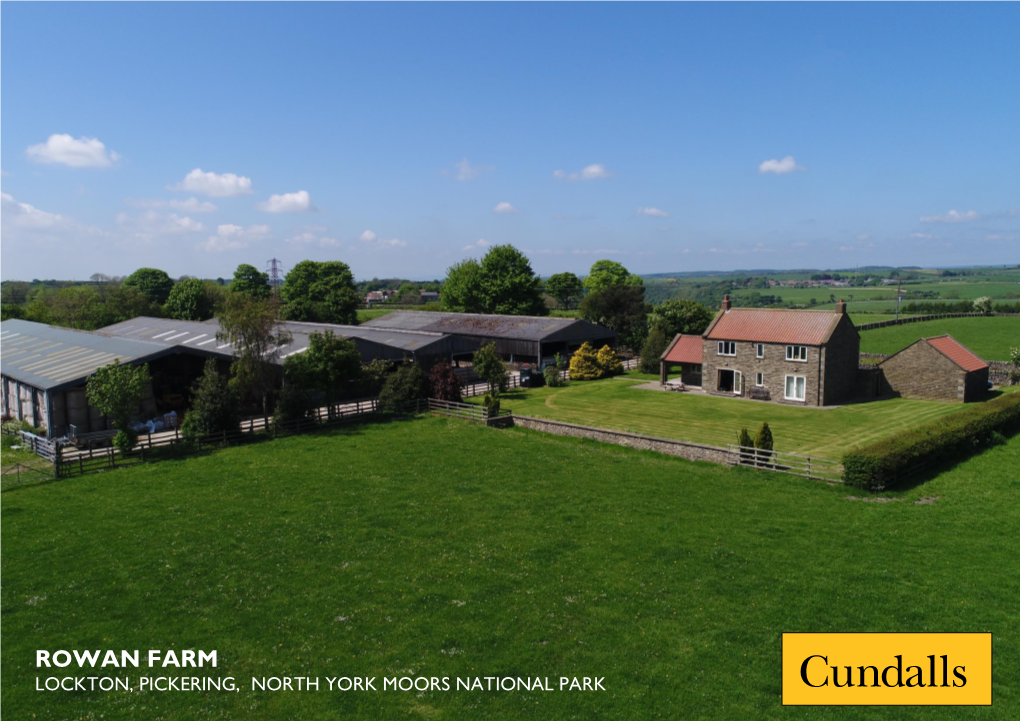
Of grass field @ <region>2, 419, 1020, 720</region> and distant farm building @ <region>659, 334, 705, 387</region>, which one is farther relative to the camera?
→ distant farm building @ <region>659, 334, 705, 387</region>

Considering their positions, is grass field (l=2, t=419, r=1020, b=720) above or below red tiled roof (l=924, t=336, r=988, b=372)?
below

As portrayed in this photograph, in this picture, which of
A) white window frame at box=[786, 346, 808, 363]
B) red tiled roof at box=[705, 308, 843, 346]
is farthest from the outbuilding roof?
white window frame at box=[786, 346, 808, 363]

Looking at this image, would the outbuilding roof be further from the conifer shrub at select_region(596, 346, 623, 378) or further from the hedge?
the hedge

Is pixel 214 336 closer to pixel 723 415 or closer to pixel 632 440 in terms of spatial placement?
pixel 632 440

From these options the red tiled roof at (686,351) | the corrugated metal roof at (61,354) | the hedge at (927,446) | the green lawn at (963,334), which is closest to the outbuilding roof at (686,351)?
the red tiled roof at (686,351)

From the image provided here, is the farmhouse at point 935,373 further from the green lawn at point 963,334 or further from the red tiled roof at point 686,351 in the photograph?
the green lawn at point 963,334
